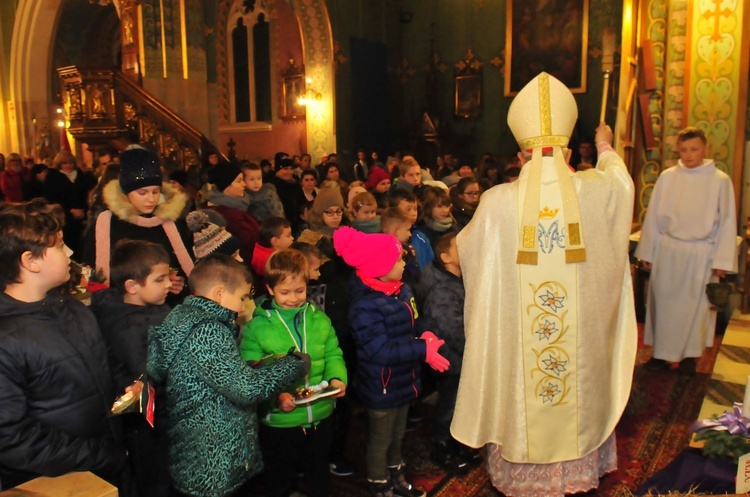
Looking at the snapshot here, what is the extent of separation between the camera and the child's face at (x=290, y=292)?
2.81 metres

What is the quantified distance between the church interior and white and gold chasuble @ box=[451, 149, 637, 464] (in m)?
3.14

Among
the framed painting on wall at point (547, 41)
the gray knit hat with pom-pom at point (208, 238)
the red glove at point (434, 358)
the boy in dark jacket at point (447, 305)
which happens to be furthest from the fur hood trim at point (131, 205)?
the framed painting on wall at point (547, 41)

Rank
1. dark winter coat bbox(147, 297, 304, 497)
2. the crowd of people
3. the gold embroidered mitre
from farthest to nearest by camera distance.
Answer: the gold embroidered mitre → dark winter coat bbox(147, 297, 304, 497) → the crowd of people

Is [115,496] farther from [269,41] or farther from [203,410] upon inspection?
[269,41]

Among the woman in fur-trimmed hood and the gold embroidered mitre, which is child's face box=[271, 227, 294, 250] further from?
the gold embroidered mitre

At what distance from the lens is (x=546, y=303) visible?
2973 mm

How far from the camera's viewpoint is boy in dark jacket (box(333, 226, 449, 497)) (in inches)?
120

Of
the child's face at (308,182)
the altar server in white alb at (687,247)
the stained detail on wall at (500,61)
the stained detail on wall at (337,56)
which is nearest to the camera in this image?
the altar server in white alb at (687,247)

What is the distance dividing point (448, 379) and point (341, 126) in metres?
11.2

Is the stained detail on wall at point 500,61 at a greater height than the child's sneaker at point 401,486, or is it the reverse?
the stained detail on wall at point 500,61

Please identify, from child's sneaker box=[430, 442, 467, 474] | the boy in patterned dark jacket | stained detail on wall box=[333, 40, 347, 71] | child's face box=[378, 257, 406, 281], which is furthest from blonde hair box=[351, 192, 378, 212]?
stained detail on wall box=[333, 40, 347, 71]

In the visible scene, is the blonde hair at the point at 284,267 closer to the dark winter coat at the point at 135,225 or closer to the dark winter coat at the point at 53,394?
the dark winter coat at the point at 53,394

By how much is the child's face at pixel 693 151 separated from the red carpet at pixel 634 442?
1.58 meters

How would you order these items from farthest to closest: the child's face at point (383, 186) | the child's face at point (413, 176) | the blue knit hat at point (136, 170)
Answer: the child's face at point (383, 186)
the child's face at point (413, 176)
the blue knit hat at point (136, 170)
